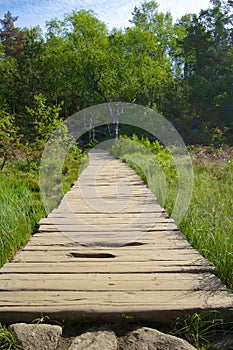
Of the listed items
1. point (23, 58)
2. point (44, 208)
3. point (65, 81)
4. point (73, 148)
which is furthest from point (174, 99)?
point (44, 208)

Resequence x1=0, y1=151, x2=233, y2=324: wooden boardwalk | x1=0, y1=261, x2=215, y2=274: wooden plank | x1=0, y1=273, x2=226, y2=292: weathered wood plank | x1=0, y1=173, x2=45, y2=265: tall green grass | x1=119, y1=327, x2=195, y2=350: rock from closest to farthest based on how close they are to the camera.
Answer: x1=119, y1=327, x2=195, y2=350: rock → x1=0, y1=151, x2=233, y2=324: wooden boardwalk → x1=0, y1=273, x2=226, y2=292: weathered wood plank → x1=0, y1=261, x2=215, y2=274: wooden plank → x1=0, y1=173, x2=45, y2=265: tall green grass

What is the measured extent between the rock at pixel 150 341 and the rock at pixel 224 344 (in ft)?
0.48

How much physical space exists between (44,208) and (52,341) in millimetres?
2785

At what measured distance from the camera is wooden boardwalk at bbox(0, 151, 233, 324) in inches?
75.0

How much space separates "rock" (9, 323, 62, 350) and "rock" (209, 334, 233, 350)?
83 cm

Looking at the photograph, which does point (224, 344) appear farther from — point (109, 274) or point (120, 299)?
point (109, 274)

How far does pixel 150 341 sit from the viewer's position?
1.72 m

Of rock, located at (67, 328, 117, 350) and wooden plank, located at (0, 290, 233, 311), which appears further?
wooden plank, located at (0, 290, 233, 311)

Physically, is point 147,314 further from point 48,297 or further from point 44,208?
point 44,208

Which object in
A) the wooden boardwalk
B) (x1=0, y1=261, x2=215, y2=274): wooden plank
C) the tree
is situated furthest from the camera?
the tree

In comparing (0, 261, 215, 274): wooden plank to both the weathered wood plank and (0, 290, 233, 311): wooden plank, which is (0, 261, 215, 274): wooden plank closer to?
the weathered wood plank

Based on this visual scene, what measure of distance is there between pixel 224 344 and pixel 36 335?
101 centimetres

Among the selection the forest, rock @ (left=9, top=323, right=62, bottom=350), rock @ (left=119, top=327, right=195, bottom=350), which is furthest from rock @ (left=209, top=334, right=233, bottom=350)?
the forest

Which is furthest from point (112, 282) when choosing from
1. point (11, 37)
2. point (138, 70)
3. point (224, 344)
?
point (11, 37)
